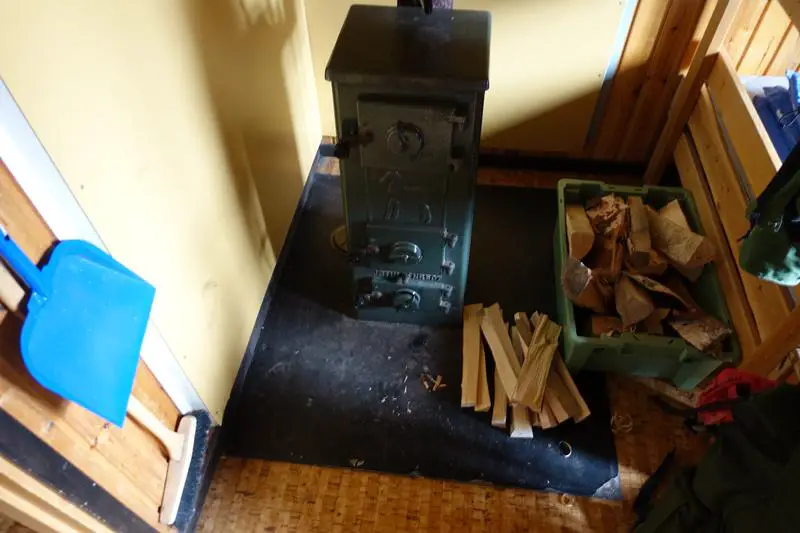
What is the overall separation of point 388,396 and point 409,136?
2.64ft

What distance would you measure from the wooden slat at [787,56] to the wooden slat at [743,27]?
105 mm

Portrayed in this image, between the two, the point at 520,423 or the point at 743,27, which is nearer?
the point at 520,423

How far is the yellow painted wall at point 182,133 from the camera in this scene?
0.87 meters

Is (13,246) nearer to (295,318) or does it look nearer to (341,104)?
(341,104)

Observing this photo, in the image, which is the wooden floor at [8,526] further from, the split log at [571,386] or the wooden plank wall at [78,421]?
the split log at [571,386]

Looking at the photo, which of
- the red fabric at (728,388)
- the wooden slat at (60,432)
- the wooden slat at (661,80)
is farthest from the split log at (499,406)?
the wooden slat at (661,80)

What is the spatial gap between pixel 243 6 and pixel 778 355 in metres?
1.60

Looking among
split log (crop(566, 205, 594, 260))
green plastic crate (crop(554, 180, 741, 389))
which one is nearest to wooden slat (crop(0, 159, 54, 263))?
green plastic crate (crop(554, 180, 741, 389))

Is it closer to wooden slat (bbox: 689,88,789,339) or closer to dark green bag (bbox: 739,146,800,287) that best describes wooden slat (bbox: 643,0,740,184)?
wooden slat (bbox: 689,88,789,339)

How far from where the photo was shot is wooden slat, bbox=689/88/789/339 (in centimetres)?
141

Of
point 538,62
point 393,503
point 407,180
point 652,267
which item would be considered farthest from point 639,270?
point 393,503

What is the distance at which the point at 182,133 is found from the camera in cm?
124

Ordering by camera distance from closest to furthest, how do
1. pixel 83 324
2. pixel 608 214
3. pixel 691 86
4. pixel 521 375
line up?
pixel 83 324 < pixel 521 375 < pixel 608 214 < pixel 691 86

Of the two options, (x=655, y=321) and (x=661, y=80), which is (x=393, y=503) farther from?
(x=661, y=80)
